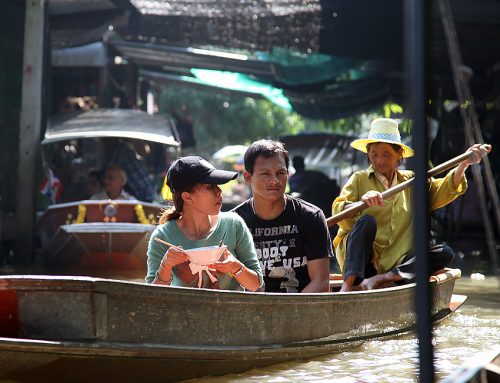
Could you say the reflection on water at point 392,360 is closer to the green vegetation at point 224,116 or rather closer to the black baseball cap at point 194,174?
the black baseball cap at point 194,174

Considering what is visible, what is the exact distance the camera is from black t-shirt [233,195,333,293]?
513 cm

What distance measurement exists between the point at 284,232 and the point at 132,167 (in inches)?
309

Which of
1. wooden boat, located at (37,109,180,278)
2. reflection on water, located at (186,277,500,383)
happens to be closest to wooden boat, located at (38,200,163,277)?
wooden boat, located at (37,109,180,278)

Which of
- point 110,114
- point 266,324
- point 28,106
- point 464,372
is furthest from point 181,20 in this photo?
point 464,372

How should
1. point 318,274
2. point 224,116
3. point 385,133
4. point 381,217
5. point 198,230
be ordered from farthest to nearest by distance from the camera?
point 224,116 < point 381,217 < point 385,133 < point 318,274 < point 198,230

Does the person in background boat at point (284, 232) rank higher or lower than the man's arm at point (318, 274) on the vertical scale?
higher

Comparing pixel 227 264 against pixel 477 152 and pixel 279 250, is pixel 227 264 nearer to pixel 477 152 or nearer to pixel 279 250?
pixel 279 250

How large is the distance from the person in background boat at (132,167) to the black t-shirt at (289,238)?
7.25 m

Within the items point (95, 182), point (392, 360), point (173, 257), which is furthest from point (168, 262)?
point (95, 182)

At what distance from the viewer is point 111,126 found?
12.8 metres

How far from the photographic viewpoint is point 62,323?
12.8 feet

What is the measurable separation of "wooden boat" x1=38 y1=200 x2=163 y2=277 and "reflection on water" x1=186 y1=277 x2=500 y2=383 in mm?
4999

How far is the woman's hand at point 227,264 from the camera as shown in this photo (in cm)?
420

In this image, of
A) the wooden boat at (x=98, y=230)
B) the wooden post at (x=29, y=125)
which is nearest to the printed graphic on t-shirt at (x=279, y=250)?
the wooden boat at (x=98, y=230)
